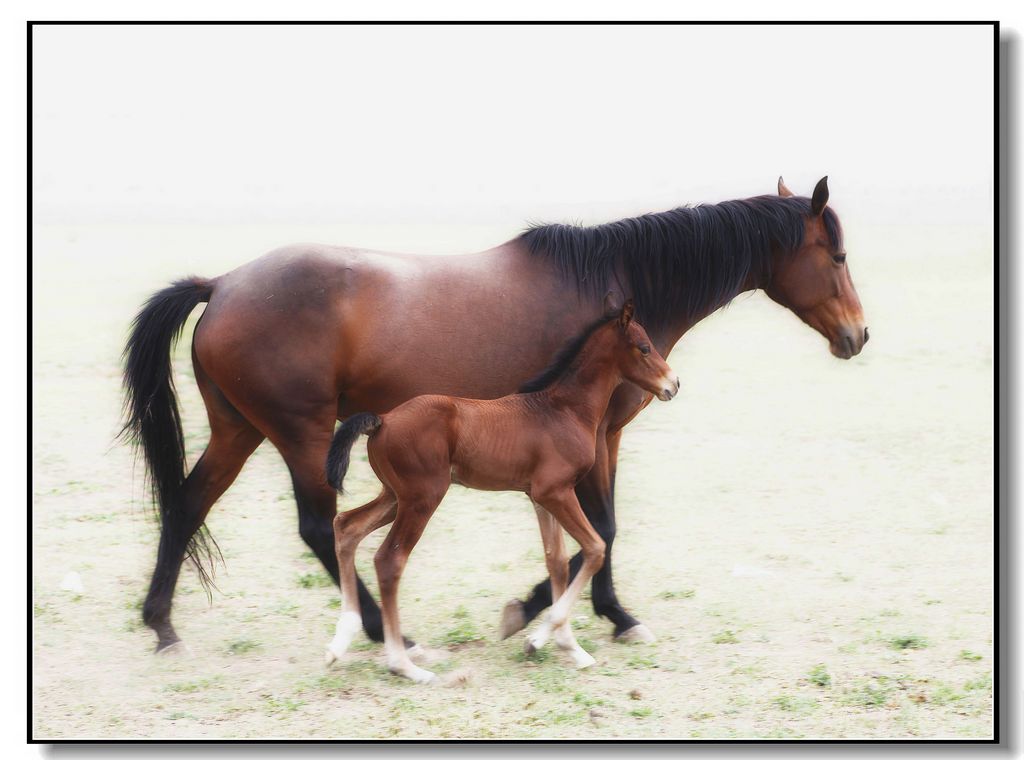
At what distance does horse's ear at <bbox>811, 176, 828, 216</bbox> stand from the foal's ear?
3.86 feet

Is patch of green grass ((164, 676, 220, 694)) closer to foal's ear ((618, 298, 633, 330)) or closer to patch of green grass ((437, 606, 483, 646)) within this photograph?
patch of green grass ((437, 606, 483, 646))

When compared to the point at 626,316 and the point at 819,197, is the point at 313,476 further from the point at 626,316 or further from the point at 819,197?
the point at 819,197

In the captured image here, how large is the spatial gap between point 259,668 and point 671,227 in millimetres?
2843

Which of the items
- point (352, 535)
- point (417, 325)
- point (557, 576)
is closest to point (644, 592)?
point (557, 576)

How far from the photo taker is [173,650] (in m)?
5.69

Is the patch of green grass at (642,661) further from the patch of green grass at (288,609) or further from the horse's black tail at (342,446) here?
the patch of green grass at (288,609)

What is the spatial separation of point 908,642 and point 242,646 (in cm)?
319

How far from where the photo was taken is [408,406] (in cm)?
513

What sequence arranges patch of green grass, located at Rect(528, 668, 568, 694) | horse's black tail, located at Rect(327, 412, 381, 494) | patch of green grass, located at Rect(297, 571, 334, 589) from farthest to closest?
patch of green grass, located at Rect(297, 571, 334, 589)
patch of green grass, located at Rect(528, 668, 568, 694)
horse's black tail, located at Rect(327, 412, 381, 494)

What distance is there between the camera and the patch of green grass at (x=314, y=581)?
6762mm

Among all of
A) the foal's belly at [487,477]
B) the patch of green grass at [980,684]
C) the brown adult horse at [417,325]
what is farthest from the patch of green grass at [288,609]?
the patch of green grass at [980,684]

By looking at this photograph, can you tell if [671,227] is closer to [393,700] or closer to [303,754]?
[393,700]

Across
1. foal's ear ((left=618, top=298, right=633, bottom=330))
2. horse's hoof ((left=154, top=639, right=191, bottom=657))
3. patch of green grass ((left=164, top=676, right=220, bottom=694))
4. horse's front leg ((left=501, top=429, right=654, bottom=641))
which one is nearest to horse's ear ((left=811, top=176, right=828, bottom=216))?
foal's ear ((left=618, top=298, right=633, bottom=330))

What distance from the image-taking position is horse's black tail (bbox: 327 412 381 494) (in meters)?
4.92
